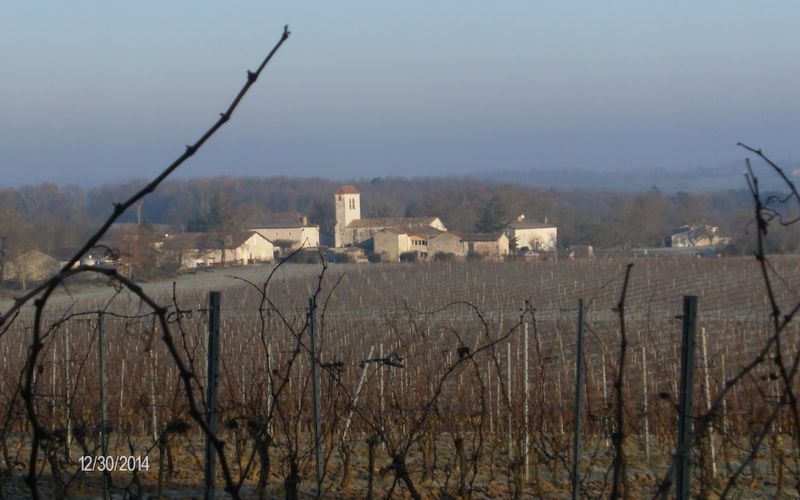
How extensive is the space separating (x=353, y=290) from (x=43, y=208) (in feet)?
89.3

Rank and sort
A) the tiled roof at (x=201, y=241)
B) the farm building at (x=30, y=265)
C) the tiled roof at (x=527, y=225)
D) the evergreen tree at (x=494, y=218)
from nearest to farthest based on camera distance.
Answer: the farm building at (x=30, y=265) → the tiled roof at (x=201, y=241) → the evergreen tree at (x=494, y=218) → the tiled roof at (x=527, y=225)

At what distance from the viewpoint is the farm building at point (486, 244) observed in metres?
38.6

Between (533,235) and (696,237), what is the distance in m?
7.71

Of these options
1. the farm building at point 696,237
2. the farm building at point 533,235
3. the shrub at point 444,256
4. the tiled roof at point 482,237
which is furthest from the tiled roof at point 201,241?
the farm building at point 696,237

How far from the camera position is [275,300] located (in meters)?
23.1

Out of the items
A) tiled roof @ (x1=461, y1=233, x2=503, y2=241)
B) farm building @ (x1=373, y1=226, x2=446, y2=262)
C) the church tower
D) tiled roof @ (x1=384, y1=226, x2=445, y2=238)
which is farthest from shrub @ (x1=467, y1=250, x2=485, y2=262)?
the church tower

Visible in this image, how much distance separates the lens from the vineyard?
2.90 metres

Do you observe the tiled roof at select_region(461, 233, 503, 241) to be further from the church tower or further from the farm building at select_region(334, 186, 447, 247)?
the church tower

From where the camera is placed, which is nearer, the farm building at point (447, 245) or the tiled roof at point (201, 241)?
the tiled roof at point (201, 241)

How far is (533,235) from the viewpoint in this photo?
1698 inches

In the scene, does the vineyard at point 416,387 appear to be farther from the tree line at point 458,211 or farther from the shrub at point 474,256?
the tree line at point 458,211

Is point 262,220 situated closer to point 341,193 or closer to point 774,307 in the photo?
point 341,193

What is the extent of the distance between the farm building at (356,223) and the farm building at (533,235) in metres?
3.52

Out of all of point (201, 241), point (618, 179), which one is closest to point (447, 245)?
point (201, 241)
